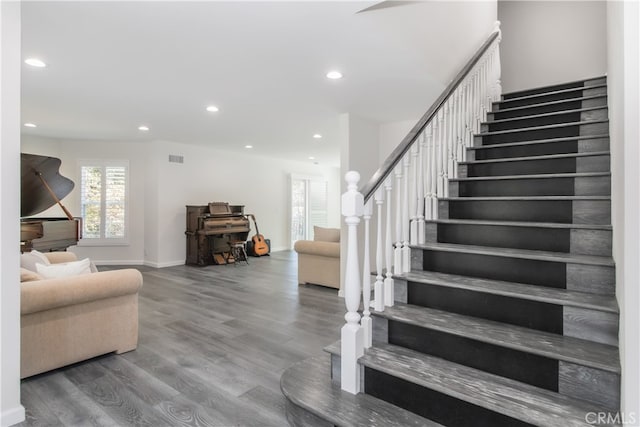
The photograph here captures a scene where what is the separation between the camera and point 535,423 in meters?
1.29

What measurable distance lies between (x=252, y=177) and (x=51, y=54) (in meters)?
5.69

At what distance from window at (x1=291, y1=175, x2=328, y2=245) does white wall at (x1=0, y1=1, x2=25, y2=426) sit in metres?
7.55

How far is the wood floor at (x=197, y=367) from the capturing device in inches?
79.7

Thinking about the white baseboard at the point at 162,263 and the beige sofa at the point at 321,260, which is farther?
the white baseboard at the point at 162,263

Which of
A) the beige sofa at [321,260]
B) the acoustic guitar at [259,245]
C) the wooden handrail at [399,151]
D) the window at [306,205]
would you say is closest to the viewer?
the wooden handrail at [399,151]

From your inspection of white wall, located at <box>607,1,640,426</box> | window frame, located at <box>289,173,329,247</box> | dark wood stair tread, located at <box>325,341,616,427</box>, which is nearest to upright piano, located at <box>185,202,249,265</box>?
window frame, located at <box>289,173,329,247</box>

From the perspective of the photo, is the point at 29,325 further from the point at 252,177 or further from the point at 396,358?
the point at 252,177

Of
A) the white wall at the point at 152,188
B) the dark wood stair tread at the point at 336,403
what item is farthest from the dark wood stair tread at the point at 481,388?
the white wall at the point at 152,188

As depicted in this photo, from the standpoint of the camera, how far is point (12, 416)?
190 centimetres

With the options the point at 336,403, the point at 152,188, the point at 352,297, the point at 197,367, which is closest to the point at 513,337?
the point at 352,297

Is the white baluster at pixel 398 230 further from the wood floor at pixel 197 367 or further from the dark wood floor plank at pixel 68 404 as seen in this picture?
the dark wood floor plank at pixel 68 404

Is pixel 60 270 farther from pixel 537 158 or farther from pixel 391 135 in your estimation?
pixel 391 135

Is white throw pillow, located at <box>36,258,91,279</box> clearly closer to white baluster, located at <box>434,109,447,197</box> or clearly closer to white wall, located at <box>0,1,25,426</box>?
white wall, located at <box>0,1,25,426</box>

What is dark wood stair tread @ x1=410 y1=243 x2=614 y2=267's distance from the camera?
1837mm
